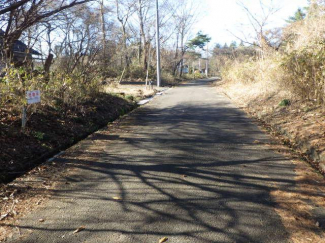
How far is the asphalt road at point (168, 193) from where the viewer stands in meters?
3.31

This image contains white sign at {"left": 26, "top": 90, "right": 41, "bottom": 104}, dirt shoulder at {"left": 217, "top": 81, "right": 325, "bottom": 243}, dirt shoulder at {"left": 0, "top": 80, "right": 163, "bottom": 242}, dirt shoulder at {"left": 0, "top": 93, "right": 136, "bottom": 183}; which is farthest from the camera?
white sign at {"left": 26, "top": 90, "right": 41, "bottom": 104}

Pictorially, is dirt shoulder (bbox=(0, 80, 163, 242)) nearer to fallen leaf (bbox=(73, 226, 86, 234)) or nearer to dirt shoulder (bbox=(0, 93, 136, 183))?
dirt shoulder (bbox=(0, 93, 136, 183))

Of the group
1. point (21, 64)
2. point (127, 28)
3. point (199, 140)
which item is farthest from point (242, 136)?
point (127, 28)

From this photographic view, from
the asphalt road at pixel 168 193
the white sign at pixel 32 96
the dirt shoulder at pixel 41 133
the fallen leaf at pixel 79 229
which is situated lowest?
the fallen leaf at pixel 79 229

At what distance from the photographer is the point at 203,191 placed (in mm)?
4348

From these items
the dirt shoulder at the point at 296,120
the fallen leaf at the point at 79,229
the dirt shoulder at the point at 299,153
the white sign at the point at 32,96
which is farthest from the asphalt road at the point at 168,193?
the white sign at the point at 32,96

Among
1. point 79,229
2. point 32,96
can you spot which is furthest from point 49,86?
point 79,229

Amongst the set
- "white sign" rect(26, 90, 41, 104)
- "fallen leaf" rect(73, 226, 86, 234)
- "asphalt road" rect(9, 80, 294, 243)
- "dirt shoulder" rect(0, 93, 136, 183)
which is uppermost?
"white sign" rect(26, 90, 41, 104)

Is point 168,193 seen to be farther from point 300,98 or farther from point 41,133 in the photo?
point 300,98

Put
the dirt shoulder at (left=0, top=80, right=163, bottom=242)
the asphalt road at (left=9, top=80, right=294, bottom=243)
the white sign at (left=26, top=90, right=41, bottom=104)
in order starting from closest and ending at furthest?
the asphalt road at (left=9, top=80, right=294, bottom=243) → the dirt shoulder at (left=0, top=80, right=163, bottom=242) → the white sign at (left=26, top=90, right=41, bottom=104)

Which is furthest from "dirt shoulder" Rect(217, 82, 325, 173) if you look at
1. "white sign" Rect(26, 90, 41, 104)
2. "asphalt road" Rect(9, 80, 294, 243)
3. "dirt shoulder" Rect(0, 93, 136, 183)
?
"white sign" Rect(26, 90, 41, 104)

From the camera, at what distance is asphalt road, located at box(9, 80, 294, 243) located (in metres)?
3.31

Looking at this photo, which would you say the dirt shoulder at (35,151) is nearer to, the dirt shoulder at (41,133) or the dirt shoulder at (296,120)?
the dirt shoulder at (41,133)

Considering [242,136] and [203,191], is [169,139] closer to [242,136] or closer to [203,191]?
[242,136]
